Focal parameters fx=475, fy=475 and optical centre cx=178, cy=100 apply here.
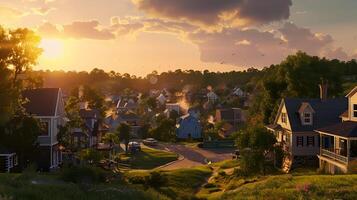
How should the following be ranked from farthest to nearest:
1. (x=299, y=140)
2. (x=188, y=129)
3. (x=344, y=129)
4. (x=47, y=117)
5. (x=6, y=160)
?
(x=188, y=129) → (x=299, y=140) → (x=47, y=117) → (x=344, y=129) → (x=6, y=160)

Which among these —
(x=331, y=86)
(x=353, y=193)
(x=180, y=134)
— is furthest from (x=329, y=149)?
(x=180, y=134)

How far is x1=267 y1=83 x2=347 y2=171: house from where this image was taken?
47094 millimetres

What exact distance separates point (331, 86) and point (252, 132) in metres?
33.6

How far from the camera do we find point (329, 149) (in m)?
44.4

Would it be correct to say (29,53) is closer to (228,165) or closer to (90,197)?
(90,197)

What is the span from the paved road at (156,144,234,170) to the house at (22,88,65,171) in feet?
51.6

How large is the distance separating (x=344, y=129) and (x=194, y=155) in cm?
3367

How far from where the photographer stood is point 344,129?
41.3m

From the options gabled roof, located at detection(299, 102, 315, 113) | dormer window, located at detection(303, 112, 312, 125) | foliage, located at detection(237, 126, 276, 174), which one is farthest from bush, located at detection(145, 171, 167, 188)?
dormer window, located at detection(303, 112, 312, 125)

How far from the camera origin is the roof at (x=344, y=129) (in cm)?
3952

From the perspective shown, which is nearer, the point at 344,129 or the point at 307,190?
the point at 307,190

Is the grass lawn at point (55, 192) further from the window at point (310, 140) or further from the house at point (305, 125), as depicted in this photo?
the window at point (310, 140)

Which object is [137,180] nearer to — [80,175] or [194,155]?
[80,175]

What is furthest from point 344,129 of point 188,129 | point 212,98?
point 212,98
